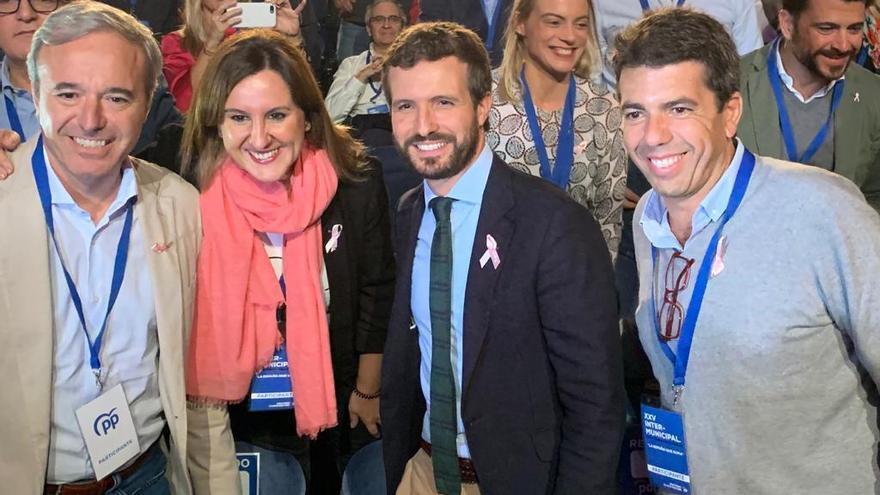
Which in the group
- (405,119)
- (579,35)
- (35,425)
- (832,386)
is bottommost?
(35,425)

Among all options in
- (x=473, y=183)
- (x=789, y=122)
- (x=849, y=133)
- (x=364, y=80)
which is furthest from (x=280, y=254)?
(x=849, y=133)

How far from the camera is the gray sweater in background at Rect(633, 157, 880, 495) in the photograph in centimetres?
179

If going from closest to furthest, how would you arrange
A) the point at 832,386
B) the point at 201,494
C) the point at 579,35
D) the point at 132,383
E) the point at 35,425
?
the point at 832,386
the point at 35,425
the point at 132,383
the point at 201,494
the point at 579,35

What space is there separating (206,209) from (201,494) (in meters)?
0.82

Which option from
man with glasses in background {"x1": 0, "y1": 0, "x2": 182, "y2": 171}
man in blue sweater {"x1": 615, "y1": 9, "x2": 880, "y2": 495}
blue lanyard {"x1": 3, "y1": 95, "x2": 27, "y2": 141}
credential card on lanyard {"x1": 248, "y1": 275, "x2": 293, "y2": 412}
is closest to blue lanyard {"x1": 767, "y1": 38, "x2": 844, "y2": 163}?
man in blue sweater {"x1": 615, "y1": 9, "x2": 880, "y2": 495}

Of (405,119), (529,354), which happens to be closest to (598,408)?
(529,354)

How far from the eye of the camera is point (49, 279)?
2.04m

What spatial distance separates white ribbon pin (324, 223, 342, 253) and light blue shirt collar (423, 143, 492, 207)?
2.00ft

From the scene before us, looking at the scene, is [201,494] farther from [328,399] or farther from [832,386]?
[832,386]

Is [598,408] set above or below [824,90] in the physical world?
below

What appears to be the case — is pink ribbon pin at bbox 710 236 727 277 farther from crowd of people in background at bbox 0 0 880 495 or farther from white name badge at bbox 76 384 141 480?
white name badge at bbox 76 384 141 480

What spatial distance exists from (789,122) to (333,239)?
6.34 feet

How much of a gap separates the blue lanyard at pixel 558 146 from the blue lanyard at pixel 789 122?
844 mm

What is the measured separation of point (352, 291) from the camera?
2770 millimetres
